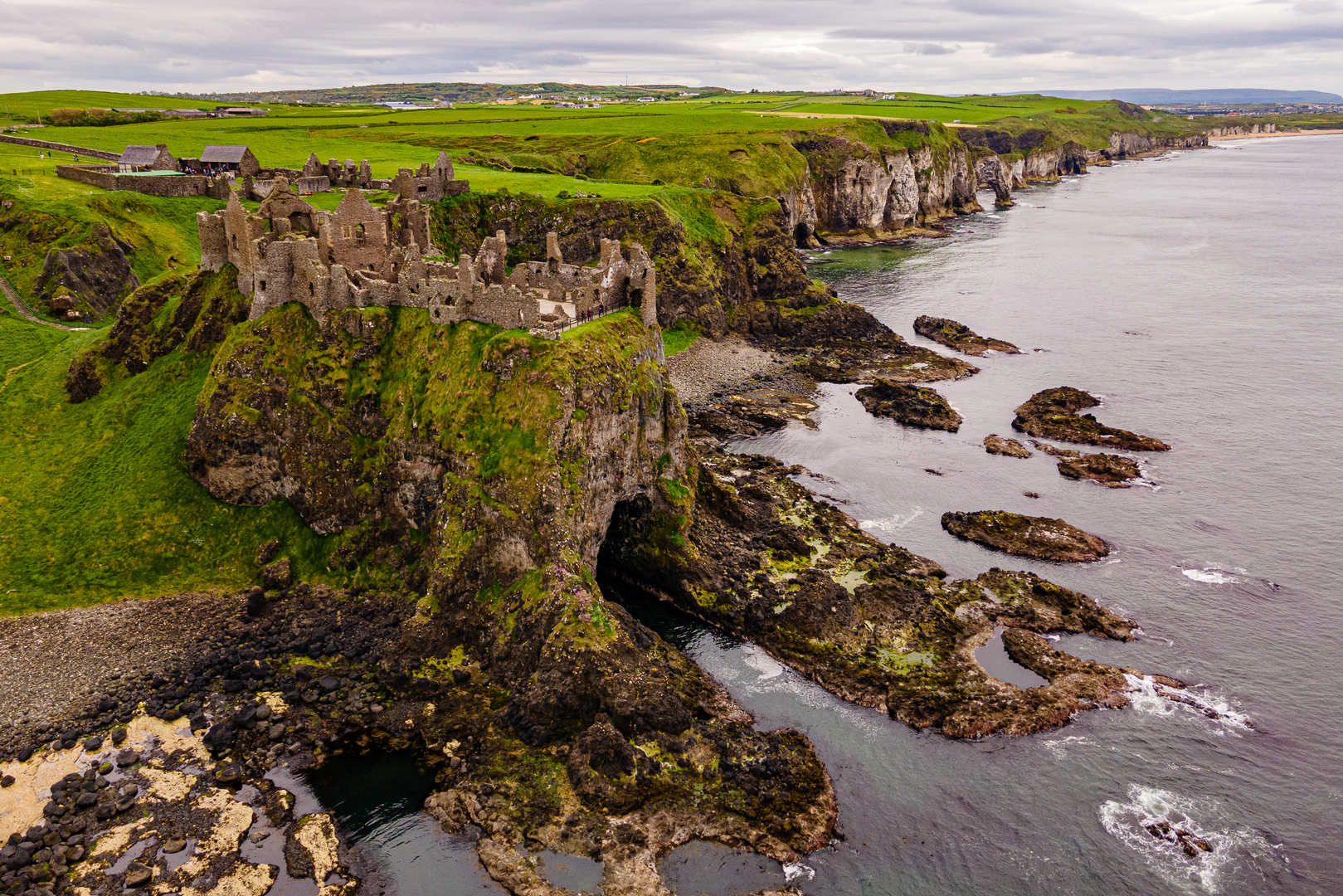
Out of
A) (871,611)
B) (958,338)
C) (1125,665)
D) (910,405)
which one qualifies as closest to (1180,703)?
(1125,665)

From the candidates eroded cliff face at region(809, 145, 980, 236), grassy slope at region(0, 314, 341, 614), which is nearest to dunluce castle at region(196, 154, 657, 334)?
grassy slope at region(0, 314, 341, 614)

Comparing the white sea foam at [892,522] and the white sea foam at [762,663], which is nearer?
the white sea foam at [762,663]

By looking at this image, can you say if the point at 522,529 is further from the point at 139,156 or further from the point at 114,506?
the point at 139,156

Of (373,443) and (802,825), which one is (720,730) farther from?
(373,443)

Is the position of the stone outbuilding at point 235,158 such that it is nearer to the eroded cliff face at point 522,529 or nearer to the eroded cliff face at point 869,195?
the eroded cliff face at point 522,529

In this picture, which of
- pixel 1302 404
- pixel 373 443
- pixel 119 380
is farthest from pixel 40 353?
pixel 1302 404

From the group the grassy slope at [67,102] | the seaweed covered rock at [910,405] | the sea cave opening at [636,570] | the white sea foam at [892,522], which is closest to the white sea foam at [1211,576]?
the white sea foam at [892,522]

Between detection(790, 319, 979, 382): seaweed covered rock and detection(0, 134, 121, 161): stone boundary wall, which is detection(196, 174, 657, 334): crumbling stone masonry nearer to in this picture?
detection(790, 319, 979, 382): seaweed covered rock
